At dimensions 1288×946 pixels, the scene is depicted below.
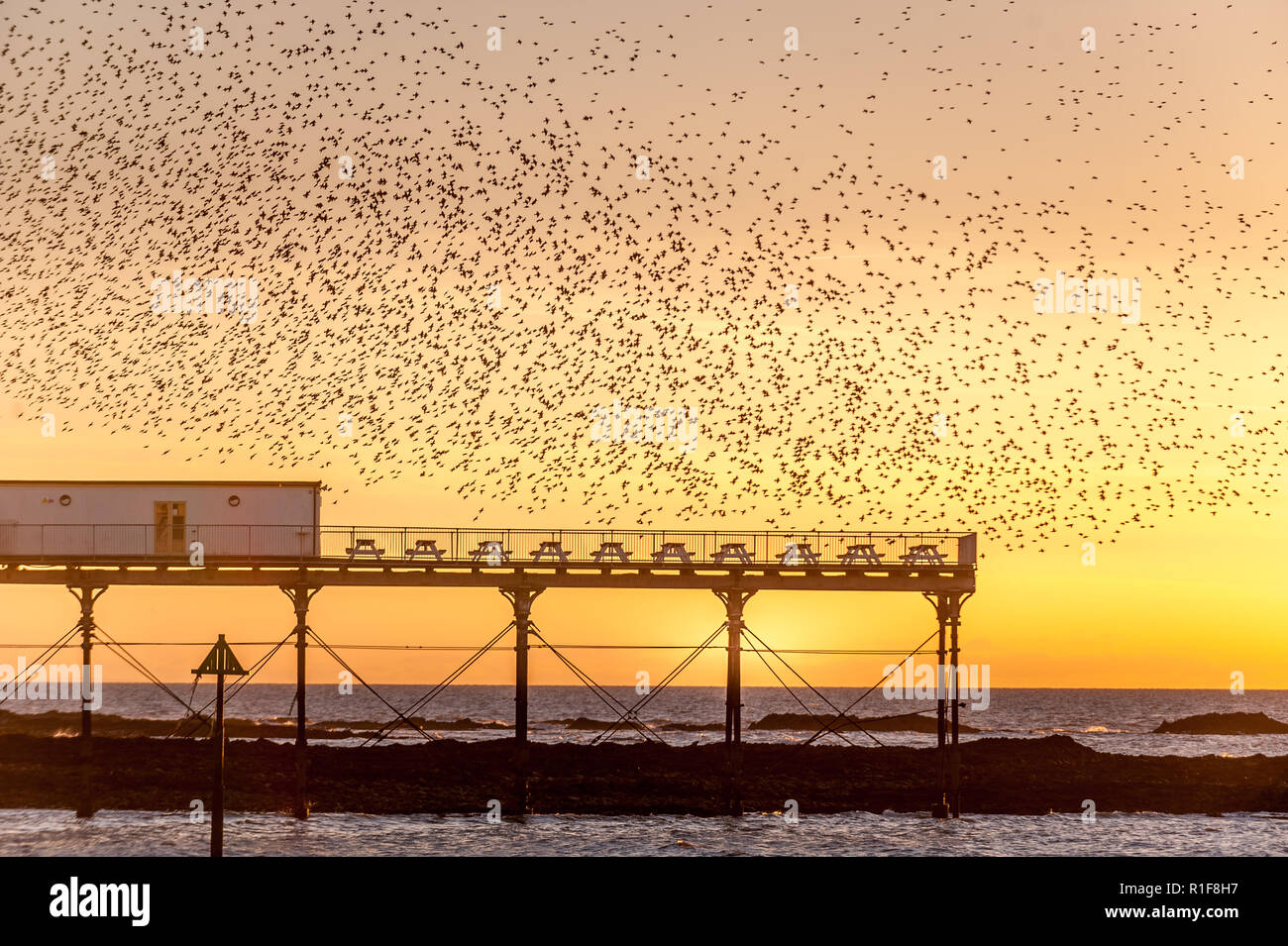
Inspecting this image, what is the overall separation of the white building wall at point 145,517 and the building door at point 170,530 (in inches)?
4.5

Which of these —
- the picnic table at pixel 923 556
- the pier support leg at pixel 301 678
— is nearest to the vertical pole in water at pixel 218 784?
the pier support leg at pixel 301 678

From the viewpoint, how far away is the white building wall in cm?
4906

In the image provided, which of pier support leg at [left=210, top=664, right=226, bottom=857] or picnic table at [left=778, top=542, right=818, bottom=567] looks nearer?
pier support leg at [left=210, top=664, right=226, bottom=857]

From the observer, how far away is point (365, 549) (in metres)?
47.8

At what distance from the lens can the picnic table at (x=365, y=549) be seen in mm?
47750

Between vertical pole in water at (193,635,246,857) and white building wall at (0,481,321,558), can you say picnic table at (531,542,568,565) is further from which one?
vertical pole in water at (193,635,246,857)

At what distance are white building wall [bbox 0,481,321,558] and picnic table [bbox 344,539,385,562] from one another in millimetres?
1825

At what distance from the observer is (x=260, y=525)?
161 ft

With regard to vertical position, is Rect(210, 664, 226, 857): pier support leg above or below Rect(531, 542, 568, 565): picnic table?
below

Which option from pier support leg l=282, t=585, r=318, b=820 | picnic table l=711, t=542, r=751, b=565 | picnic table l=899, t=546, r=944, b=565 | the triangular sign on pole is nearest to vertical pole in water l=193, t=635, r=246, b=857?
the triangular sign on pole

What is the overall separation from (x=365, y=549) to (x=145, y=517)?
755 cm

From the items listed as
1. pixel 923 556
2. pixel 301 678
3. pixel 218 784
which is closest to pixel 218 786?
pixel 218 784
